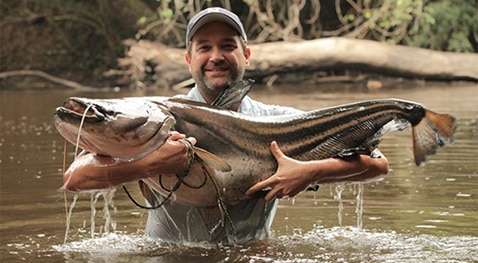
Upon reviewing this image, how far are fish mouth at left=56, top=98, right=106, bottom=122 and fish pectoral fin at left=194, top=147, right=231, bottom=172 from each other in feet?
1.88

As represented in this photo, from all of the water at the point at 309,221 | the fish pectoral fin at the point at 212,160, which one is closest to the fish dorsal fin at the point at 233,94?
the fish pectoral fin at the point at 212,160

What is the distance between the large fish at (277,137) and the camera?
442 centimetres

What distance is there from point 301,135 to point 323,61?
13.3m

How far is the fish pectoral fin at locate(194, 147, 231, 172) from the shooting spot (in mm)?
4171

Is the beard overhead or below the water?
overhead

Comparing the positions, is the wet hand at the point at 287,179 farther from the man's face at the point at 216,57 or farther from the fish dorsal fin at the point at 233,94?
the man's face at the point at 216,57

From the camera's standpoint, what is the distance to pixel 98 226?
5.86 metres

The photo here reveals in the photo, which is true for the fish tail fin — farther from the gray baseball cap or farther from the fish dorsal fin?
the gray baseball cap

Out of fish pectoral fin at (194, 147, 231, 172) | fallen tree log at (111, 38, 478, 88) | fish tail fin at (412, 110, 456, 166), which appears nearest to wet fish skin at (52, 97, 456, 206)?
fish tail fin at (412, 110, 456, 166)

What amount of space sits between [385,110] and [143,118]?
4.22 feet

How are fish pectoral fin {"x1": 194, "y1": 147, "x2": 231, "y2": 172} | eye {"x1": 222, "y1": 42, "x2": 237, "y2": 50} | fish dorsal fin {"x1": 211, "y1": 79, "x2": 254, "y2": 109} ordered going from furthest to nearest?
1. eye {"x1": 222, "y1": 42, "x2": 237, "y2": 50}
2. fish dorsal fin {"x1": 211, "y1": 79, "x2": 254, "y2": 109}
3. fish pectoral fin {"x1": 194, "y1": 147, "x2": 231, "y2": 172}

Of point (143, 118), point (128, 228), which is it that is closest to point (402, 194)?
point (128, 228)

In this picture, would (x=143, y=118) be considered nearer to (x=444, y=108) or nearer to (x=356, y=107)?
(x=356, y=107)

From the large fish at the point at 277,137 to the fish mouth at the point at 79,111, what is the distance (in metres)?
0.69
